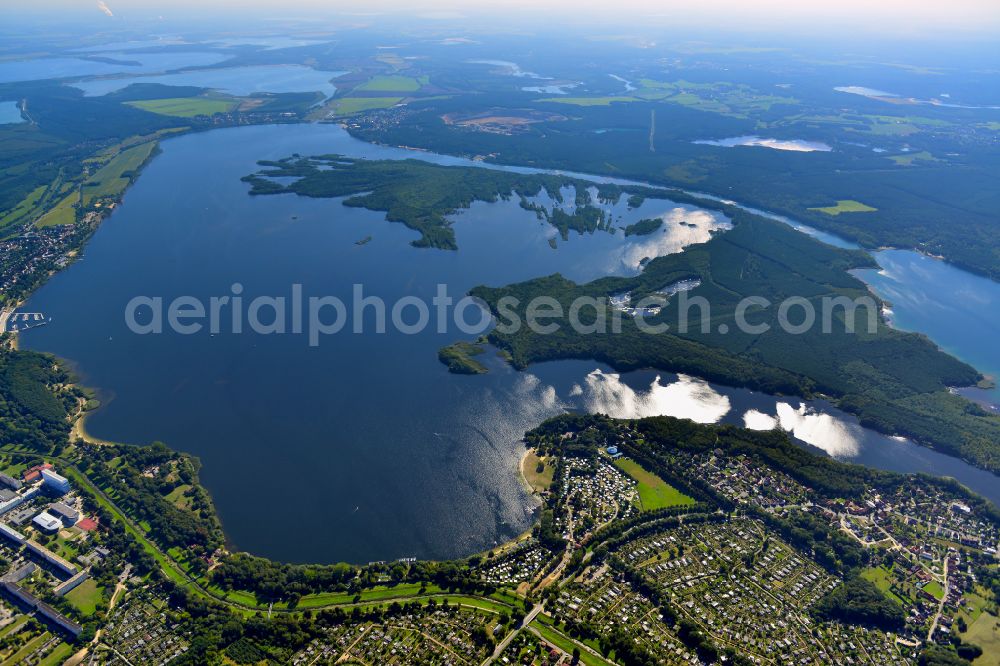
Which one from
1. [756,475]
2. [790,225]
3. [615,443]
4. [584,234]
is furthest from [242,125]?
[756,475]

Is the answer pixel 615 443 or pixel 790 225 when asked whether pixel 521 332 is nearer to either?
pixel 615 443

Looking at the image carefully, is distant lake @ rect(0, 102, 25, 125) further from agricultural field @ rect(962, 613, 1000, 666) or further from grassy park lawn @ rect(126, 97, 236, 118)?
agricultural field @ rect(962, 613, 1000, 666)

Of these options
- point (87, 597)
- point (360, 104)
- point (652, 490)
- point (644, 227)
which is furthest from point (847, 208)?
point (360, 104)

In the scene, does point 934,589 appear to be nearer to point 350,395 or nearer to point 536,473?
point 536,473

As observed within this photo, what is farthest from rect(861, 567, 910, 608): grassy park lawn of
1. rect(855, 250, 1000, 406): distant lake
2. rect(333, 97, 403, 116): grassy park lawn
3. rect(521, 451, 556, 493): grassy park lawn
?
rect(333, 97, 403, 116): grassy park lawn

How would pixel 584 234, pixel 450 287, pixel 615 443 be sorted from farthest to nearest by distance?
pixel 584 234 → pixel 450 287 → pixel 615 443
